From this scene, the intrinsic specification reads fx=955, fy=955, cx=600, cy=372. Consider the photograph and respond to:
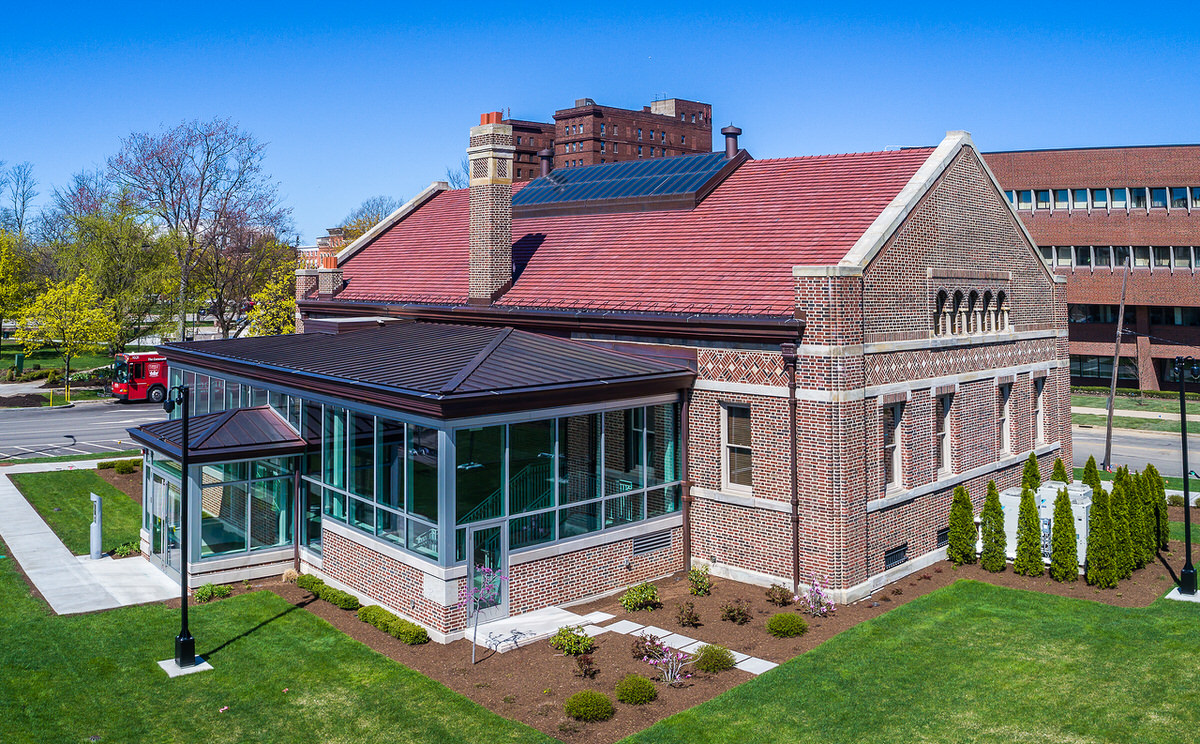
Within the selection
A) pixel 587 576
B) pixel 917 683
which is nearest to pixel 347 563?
pixel 587 576

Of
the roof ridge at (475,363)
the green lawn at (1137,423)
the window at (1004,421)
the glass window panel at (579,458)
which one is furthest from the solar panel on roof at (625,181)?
the green lawn at (1137,423)

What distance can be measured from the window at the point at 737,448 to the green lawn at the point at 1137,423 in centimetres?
3002

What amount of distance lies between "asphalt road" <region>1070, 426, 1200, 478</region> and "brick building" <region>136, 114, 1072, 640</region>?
42.1ft

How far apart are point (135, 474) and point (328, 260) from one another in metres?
9.20

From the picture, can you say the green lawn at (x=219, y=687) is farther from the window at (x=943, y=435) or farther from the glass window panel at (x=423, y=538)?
the window at (x=943, y=435)

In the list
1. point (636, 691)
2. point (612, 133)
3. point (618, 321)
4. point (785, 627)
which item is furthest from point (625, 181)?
point (612, 133)

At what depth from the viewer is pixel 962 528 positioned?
20.3 m

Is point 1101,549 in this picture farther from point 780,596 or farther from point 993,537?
point 780,596

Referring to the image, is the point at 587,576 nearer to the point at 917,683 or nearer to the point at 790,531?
the point at 790,531

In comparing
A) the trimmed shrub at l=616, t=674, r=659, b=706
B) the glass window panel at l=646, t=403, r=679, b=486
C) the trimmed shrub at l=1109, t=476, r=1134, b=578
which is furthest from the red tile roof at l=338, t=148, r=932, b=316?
the trimmed shrub at l=616, t=674, r=659, b=706

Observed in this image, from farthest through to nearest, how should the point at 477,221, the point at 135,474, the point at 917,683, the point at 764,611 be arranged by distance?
the point at 135,474 < the point at 477,221 < the point at 764,611 < the point at 917,683

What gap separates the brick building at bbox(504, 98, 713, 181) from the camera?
124m

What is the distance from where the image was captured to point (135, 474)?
100 feet

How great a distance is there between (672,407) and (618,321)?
7.93 ft
